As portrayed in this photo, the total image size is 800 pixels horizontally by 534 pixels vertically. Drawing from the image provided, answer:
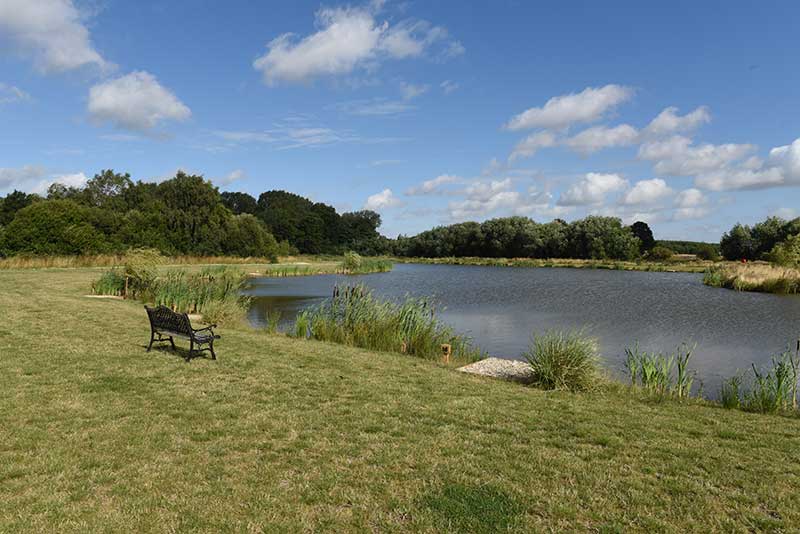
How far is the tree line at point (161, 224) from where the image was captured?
125ft

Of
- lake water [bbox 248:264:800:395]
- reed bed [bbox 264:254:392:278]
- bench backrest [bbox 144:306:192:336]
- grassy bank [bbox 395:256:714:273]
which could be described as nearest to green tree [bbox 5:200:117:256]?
reed bed [bbox 264:254:392:278]

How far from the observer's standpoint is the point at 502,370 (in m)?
10.6

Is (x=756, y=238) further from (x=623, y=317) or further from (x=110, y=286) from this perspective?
(x=110, y=286)

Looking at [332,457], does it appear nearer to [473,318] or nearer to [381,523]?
[381,523]

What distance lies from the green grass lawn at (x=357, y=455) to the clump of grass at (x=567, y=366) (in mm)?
531

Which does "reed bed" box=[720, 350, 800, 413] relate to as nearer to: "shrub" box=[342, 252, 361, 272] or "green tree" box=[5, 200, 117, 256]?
"green tree" box=[5, 200, 117, 256]

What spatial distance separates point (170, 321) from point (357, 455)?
6.28m

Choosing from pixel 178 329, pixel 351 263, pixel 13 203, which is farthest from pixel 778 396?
pixel 13 203

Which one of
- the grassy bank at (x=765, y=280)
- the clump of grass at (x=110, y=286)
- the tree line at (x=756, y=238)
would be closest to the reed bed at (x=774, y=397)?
the clump of grass at (x=110, y=286)

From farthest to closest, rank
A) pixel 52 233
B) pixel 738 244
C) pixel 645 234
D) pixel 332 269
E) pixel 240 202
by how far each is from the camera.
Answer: pixel 240 202 < pixel 645 234 < pixel 738 244 < pixel 332 269 < pixel 52 233

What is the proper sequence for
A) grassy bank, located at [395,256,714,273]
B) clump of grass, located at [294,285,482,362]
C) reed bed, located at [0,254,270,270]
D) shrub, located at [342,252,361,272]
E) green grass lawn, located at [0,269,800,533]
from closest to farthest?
green grass lawn, located at [0,269,800,533], clump of grass, located at [294,285,482,362], reed bed, located at [0,254,270,270], shrub, located at [342,252,361,272], grassy bank, located at [395,256,714,273]

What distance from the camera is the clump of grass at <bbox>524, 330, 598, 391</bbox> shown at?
896 centimetres

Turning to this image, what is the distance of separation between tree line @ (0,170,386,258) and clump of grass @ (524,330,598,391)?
39.1 metres

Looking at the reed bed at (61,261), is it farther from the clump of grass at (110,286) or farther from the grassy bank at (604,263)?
the grassy bank at (604,263)
